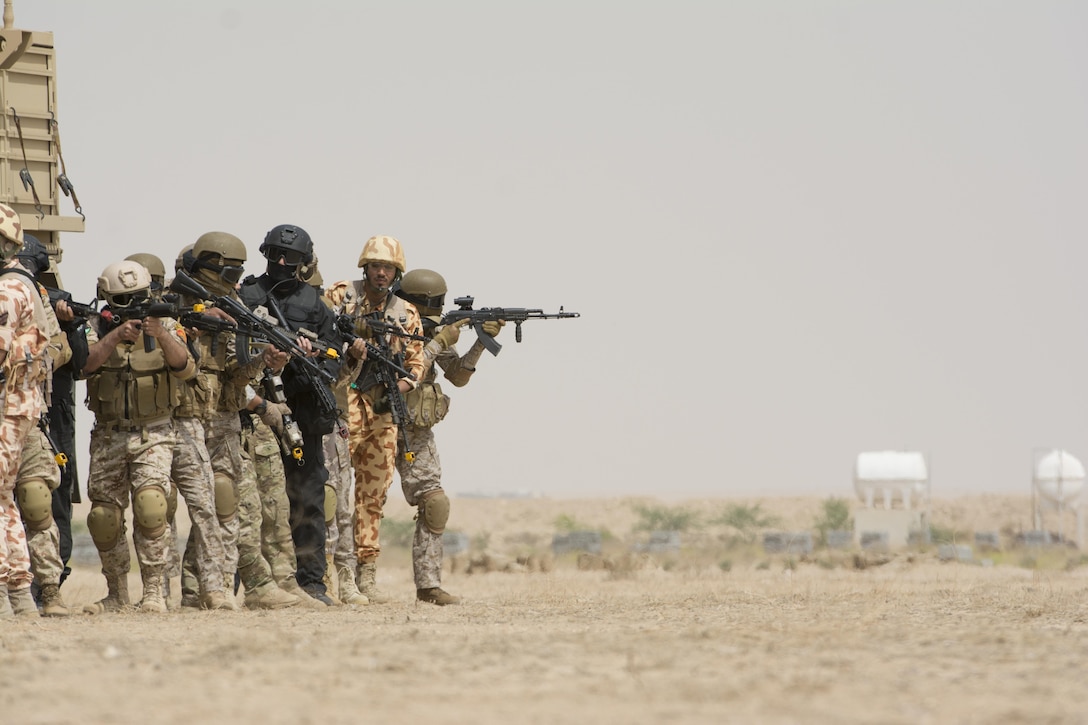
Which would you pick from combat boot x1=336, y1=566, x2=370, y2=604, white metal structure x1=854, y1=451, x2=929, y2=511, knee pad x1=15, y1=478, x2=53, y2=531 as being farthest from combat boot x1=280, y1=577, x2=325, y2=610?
white metal structure x1=854, y1=451, x2=929, y2=511

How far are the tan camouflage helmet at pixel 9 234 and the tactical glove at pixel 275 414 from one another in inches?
89.5

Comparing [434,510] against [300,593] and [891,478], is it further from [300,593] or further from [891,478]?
[891,478]

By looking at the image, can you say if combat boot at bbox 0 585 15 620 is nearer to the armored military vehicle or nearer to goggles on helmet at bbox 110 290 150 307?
goggles on helmet at bbox 110 290 150 307

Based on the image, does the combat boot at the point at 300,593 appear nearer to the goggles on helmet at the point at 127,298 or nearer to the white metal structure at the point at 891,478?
the goggles on helmet at the point at 127,298

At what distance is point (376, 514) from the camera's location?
1080 cm

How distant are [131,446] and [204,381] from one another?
2.00 ft

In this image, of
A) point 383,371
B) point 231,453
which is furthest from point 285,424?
point 383,371

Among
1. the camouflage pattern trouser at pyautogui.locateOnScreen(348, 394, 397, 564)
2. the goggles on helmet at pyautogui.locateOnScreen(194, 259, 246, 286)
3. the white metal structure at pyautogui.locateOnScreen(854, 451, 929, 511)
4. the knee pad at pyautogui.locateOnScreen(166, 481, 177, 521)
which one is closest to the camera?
the knee pad at pyautogui.locateOnScreen(166, 481, 177, 521)

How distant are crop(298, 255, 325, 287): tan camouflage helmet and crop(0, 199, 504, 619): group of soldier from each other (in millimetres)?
37

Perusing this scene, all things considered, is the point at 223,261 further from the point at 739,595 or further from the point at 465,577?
the point at 465,577

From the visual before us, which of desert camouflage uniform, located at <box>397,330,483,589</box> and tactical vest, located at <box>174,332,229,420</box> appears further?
desert camouflage uniform, located at <box>397,330,483,589</box>

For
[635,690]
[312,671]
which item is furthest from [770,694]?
[312,671]

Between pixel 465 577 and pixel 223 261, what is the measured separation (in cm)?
1144

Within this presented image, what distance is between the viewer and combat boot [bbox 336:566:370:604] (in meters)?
10.5
